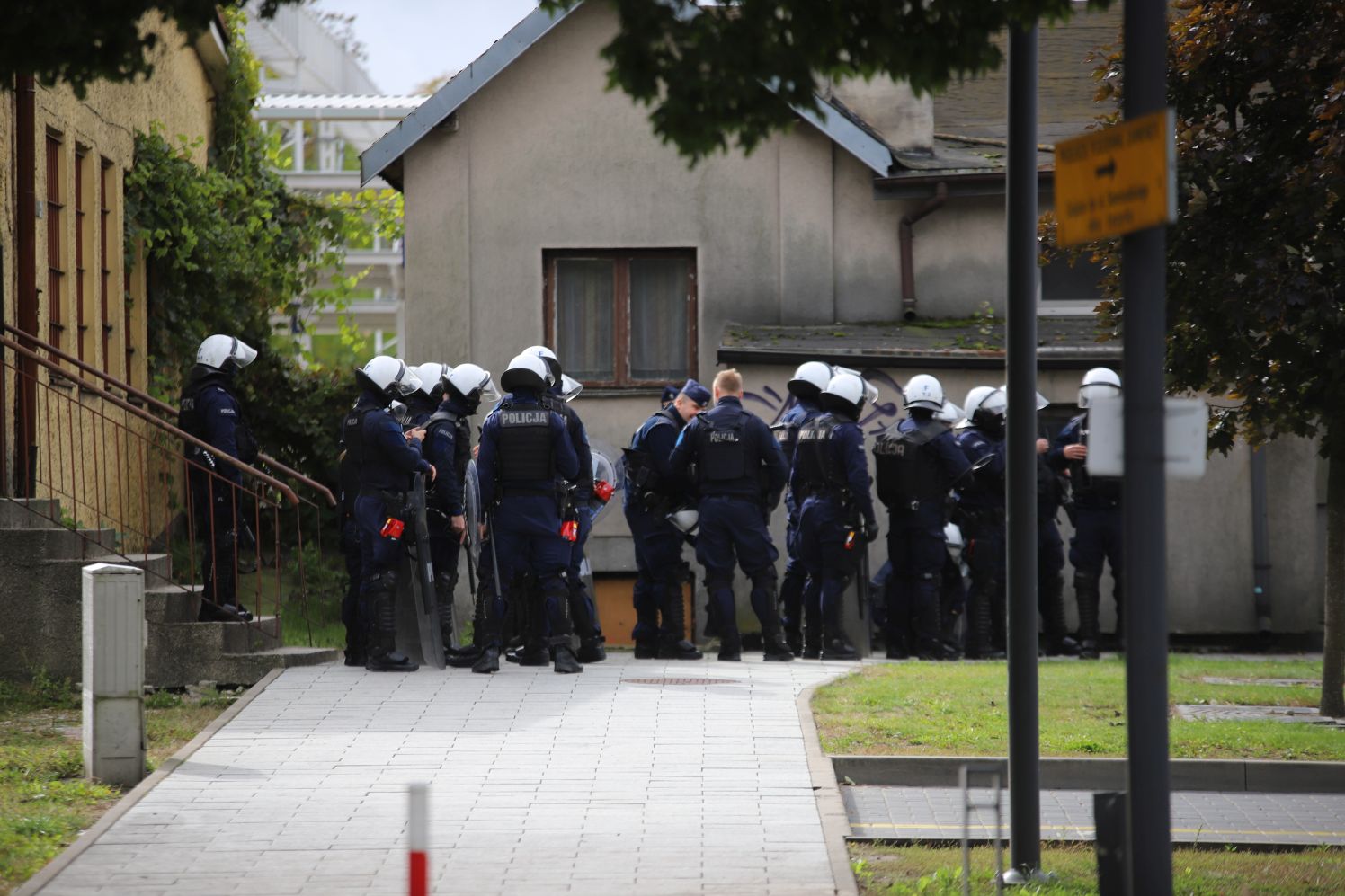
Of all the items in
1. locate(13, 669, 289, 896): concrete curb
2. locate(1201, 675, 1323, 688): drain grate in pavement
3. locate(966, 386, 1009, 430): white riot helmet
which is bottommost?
locate(1201, 675, 1323, 688): drain grate in pavement

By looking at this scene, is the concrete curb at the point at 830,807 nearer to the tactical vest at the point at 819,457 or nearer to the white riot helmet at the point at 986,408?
the tactical vest at the point at 819,457

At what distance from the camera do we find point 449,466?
1318 centimetres

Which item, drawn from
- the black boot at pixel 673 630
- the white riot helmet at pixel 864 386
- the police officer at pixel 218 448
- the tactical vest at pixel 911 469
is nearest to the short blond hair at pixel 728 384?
the white riot helmet at pixel 864 386

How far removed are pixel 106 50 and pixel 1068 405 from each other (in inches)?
547

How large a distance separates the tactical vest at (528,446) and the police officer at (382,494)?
1.76 ft

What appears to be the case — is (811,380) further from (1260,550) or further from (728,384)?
(1260,550)

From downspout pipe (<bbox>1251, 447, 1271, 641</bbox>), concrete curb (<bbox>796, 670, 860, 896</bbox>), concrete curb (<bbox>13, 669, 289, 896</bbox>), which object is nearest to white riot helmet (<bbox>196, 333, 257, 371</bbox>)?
concrete curb (<bbox>13, 669, 289, 896</bbox>)

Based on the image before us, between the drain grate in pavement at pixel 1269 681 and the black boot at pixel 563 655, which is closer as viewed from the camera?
the black boot at pixel 563 655

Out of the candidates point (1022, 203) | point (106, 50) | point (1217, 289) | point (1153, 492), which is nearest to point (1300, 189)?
point (1217, 289)

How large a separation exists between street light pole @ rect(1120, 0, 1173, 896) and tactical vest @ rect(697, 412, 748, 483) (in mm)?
8549

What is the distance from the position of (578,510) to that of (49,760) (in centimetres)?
477

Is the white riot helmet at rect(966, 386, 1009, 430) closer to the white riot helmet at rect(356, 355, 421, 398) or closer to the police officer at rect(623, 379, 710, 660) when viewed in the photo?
the police officer at rect(623, 379, 710, 660)

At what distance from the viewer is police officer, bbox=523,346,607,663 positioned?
13.4 m

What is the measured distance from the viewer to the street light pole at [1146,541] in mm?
5773
